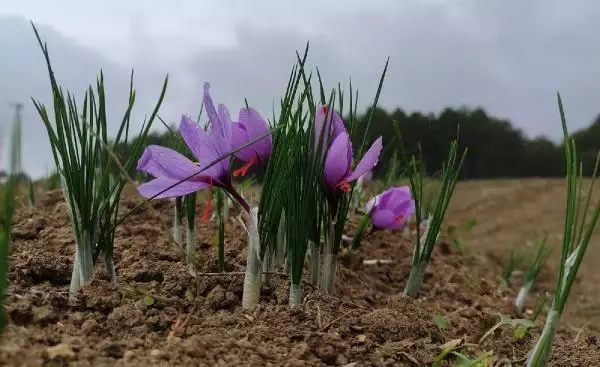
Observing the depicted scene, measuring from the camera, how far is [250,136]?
3.92 ft

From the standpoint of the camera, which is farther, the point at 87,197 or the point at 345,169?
the point at 345,169

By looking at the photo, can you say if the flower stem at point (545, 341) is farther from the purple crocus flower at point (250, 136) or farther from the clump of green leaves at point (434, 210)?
the purple crocus flower at point (250, 136)

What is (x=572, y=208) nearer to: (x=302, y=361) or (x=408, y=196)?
(x=302, y=361)

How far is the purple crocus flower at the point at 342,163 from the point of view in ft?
3.84

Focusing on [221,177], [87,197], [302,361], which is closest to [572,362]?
[302,361]

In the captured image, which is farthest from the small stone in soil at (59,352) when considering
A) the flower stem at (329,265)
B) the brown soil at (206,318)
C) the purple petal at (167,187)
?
the flower stem at (329,265)

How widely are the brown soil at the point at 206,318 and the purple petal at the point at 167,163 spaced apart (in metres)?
0.16

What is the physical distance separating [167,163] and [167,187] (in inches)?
1.6

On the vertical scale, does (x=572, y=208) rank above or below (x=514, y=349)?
above

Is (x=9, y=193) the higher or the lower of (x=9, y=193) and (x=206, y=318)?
the higher

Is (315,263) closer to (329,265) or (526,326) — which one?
(329,265)

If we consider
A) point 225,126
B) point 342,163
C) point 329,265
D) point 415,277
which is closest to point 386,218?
point 415,277

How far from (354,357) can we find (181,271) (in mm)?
370

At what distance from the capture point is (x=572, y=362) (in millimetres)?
1206
